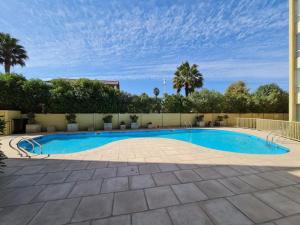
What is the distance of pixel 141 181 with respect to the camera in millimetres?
3512

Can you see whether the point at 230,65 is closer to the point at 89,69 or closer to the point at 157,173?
the point at 89,69

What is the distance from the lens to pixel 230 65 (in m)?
18.4

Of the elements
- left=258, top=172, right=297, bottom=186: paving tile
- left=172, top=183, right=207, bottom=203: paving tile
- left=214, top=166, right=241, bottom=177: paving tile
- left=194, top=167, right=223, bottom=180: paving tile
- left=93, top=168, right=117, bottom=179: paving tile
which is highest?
left=258, top=172, right=297, bottom=186: paving tile

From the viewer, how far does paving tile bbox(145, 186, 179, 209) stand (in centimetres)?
263

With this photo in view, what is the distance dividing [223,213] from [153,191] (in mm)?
1190

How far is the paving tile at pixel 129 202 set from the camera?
248 centimetres

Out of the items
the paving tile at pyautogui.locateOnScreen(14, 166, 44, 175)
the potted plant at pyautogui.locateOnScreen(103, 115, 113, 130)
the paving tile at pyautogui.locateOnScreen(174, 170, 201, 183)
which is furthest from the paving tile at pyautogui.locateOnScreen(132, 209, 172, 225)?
the potted plant at pyautogui.locateOnScreen(103, 115, 113, 130)

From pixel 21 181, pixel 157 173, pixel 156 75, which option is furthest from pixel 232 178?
pixel 156 75

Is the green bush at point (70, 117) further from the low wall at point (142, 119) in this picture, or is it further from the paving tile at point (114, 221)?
the paving tile at point (114, 221)

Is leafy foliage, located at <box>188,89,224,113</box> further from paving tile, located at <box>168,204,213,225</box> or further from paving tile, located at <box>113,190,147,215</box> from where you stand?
paving tile, located at <box>168,204,213,225</box>

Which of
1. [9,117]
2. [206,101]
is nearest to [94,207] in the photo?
[9,117]

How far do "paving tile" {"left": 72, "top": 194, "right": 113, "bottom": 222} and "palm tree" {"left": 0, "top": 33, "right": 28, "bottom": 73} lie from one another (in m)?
19.9

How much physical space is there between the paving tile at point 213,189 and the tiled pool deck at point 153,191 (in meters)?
0.02

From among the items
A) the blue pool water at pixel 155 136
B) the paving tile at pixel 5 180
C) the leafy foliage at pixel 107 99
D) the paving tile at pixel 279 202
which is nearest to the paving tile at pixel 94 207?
the paving tile at pixel 5 180
